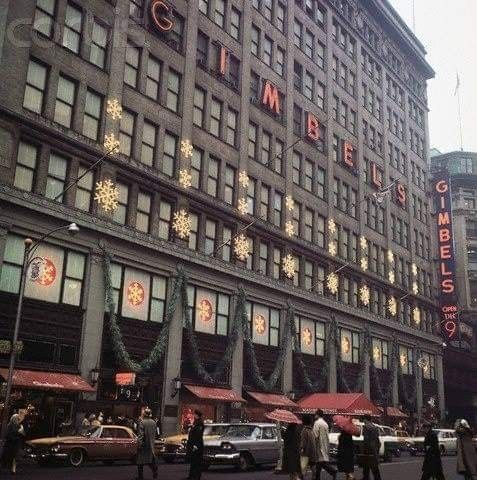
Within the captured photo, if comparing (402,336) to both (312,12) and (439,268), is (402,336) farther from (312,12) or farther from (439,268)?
(312,12)

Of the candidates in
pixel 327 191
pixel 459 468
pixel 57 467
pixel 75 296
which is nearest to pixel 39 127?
pixel 75 296

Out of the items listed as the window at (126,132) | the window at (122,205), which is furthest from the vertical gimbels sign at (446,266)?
the window at (122,205)

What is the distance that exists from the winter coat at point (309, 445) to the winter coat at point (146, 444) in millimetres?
4103

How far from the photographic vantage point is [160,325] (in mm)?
32000

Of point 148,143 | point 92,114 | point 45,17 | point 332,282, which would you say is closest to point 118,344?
point 148,143

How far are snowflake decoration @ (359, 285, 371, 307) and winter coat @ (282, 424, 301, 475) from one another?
35.6m

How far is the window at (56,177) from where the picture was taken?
1112 inches

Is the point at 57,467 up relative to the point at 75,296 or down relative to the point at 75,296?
down

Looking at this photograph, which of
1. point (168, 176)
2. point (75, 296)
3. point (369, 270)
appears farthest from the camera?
point (369, 270)

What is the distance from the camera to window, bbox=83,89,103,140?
100 feet

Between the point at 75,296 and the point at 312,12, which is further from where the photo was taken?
the point at 312,12

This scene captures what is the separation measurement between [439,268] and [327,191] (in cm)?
2312

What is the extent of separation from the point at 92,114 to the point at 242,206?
1180 centimetres

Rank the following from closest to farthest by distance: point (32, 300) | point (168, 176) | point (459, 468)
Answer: point (459, 468)
point (32, 300)
point (168, 176)
